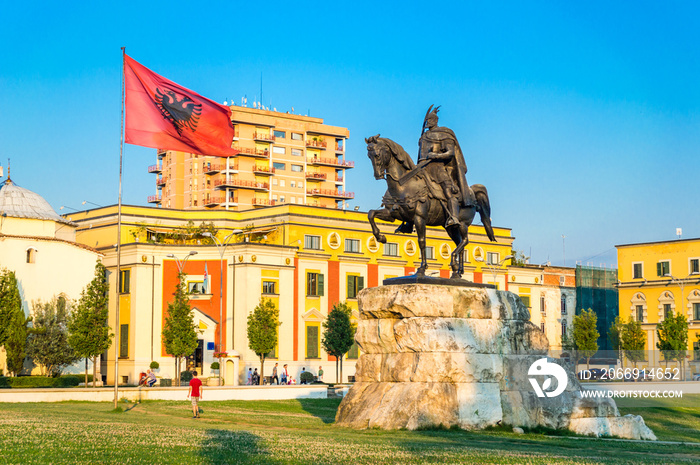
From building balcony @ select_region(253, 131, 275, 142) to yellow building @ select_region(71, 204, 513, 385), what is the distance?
38.5 meters

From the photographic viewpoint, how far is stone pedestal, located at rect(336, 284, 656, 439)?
23000mm

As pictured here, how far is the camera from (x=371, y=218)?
25281 mm

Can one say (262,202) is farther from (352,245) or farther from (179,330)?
(179,330)

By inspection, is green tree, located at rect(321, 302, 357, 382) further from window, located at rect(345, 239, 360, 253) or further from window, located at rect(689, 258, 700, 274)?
window, located at rect(689, 258, 700, 274)

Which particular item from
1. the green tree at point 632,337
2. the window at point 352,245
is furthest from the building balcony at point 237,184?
the green tree at point 632,337

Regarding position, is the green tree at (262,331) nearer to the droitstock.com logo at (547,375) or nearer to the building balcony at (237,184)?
the droitstock.com logo at (547,375)

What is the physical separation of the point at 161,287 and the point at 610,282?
214 ft

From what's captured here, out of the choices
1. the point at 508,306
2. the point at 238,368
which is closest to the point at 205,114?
the point at 508,306

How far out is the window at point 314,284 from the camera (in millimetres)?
80812

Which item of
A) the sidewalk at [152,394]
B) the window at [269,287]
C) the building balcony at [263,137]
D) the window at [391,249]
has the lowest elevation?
the sidewalk at [152,394]

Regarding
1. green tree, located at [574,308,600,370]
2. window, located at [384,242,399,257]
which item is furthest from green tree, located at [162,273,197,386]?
green tree, located at [574,308,600,370]

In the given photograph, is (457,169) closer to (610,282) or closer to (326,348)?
(326,348)

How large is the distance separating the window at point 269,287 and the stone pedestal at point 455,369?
5209cm

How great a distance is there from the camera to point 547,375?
976 inches
